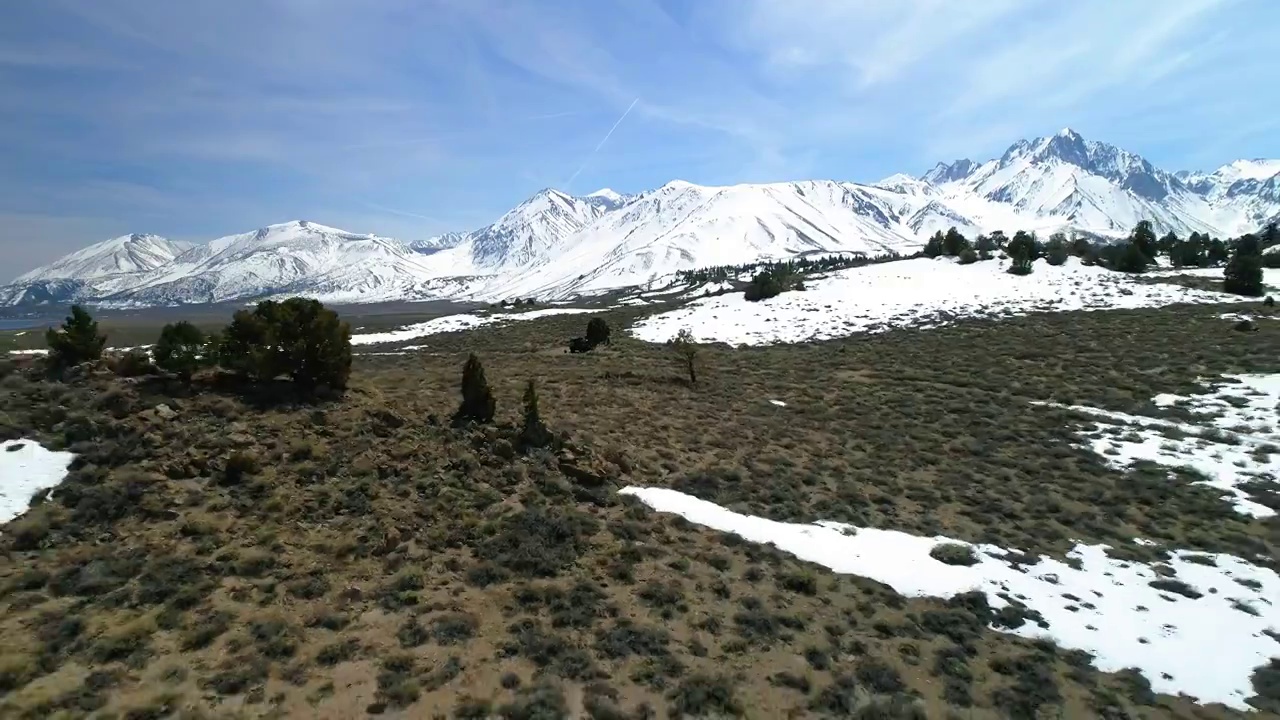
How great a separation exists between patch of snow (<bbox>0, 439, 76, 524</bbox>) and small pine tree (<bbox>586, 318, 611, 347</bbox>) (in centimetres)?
3300

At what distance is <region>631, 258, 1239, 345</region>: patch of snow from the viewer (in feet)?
159

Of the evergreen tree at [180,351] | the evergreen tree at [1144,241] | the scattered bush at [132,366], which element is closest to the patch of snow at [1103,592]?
the evergreen tree at [180,351]

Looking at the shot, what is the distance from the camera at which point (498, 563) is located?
37.7 ft

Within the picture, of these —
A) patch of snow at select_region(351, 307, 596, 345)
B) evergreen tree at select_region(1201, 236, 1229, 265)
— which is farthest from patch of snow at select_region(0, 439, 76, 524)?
evergreen tree at select_region(1201, 236, 1229, 265)

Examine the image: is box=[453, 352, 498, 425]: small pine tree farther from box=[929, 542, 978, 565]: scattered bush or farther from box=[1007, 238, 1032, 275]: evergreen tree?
box=[1007, 238, 1032, 275]: evergreen tree

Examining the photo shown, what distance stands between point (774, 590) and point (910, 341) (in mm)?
35195

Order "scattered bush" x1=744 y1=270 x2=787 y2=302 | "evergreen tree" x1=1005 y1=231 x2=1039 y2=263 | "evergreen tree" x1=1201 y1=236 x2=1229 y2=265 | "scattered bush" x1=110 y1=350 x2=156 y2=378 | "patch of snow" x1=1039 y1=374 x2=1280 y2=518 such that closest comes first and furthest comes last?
"scattered bush" x1=110 y1=350 x2=156 y2=378
"patch of snow" x1=1039 y1=374 x2=1280 y2=518
"evergreen tree" x1=1005 y1=231 x2=1039 y2=263
"scattered bush" x1=744 y1=270 x2=787 y2=302
"evergreen tree" x1=1201 y1=236 x2=1229 y2=265

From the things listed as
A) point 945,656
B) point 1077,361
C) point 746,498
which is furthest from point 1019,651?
point 1077,361

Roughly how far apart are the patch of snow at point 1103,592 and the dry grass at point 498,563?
630mm

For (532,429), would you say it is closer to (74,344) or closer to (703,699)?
(703,699)

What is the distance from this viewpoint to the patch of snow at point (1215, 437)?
18247mm

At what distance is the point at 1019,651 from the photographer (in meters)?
10.5

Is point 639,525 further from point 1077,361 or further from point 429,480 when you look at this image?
point 1077,361

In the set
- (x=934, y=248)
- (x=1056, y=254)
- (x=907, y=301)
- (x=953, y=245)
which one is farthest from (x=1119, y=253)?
(x=907, y=301)
